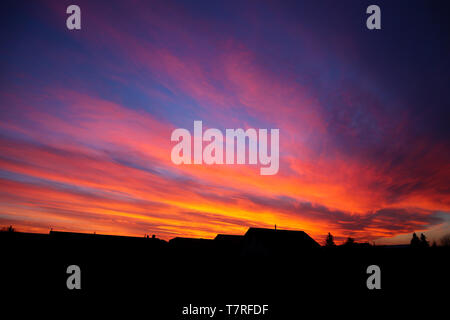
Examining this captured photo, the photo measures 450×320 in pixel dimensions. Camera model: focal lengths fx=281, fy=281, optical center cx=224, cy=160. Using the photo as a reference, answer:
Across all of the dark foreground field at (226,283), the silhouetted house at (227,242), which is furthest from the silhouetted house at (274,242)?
the dark foreground field at (226,283)

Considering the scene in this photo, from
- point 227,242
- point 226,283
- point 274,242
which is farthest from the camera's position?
point 227,242

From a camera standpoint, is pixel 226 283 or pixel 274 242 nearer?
pixel 226 283

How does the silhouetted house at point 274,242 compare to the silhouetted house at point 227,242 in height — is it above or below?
above

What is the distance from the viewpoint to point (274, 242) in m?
31.0

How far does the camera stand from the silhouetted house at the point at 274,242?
30.2m

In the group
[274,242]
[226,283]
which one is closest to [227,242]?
[274,242]

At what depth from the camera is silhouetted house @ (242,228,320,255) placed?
30219 millimetres

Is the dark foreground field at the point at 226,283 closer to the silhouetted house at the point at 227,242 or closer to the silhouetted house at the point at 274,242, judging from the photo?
the silhouetted house at the point at 274,242

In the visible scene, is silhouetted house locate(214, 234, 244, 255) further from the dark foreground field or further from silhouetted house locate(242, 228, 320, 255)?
the dark foreground field

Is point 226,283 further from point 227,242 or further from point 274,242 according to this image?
point 227,242
